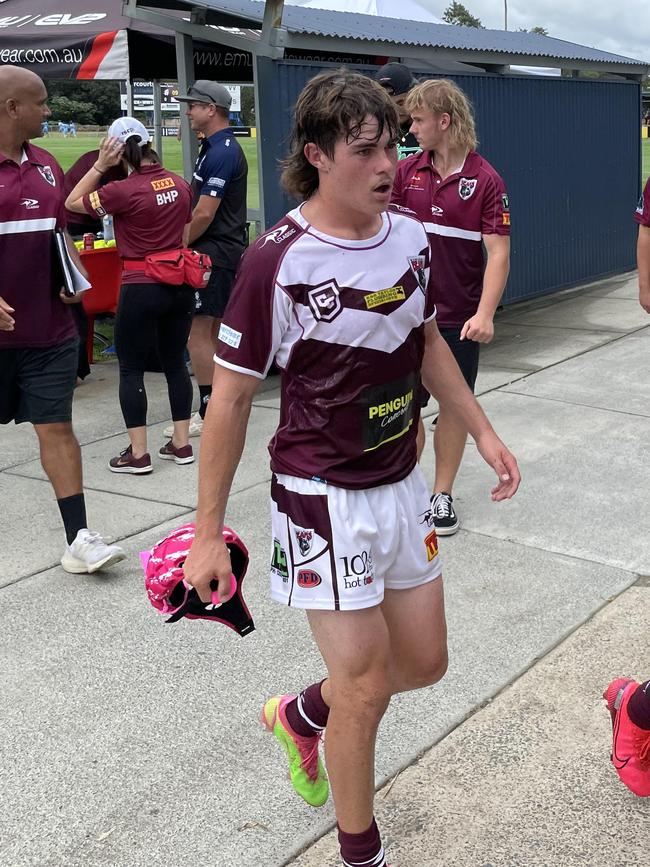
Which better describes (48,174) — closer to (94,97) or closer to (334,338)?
(334,338)

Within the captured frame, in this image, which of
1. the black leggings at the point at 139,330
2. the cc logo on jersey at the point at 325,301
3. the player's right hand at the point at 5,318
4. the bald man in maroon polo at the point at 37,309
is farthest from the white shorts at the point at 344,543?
the black leggings at the point at 139,330

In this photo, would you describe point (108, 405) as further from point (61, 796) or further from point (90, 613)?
point (61, 796)

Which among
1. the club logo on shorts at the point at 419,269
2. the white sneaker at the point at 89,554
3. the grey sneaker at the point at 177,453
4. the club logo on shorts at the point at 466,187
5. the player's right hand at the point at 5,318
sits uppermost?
the club logo on shorts at the point at 466,187

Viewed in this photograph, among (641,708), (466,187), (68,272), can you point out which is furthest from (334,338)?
(466,187)

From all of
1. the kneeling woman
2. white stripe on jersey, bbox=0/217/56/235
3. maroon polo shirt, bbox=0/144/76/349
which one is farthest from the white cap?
white stripe on jersey, bbox=0/217/56/235

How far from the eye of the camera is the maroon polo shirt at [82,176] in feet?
21.2

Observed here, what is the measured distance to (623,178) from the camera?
12.3 metres

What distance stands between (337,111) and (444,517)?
2.94 meters

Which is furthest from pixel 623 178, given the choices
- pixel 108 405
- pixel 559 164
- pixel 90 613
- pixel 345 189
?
pixel 345 189

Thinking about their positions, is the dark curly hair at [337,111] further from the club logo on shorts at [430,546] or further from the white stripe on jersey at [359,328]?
the club logo on shorts at [430,546]

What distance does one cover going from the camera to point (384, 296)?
8.43ft

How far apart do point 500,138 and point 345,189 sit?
8.14 meters

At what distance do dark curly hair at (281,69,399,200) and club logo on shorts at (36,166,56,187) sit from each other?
2.39 meters

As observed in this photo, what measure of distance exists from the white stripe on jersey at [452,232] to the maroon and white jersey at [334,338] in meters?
2.49
